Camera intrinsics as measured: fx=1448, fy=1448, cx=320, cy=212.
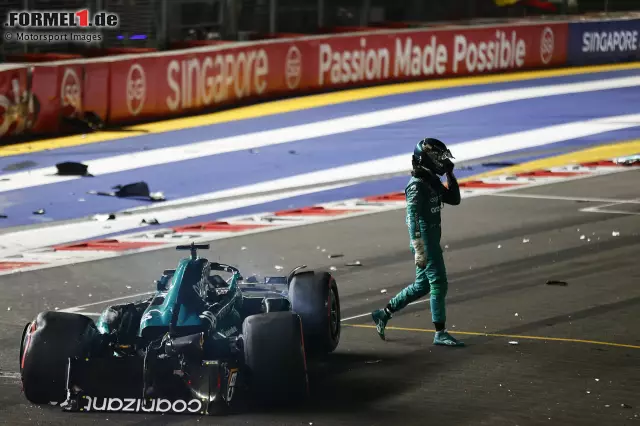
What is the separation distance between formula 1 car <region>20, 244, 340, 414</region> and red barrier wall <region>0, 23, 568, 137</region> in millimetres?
15282

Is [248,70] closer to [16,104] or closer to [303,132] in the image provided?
[303,132]

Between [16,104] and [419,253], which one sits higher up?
[419,253]

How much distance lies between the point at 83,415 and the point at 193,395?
77 centimetres

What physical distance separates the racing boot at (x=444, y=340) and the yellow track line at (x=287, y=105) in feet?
46.0

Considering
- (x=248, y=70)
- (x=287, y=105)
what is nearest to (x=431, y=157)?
(x=248, y=70)

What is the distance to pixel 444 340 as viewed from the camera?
1202 cm

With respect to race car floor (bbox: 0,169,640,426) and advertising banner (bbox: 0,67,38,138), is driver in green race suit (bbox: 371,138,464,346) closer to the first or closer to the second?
race car floor (bbox: 0,169,640,426)

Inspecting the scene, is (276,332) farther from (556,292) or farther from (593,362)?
(556,292)

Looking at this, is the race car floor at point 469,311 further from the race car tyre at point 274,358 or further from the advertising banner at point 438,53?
the advertising banner at point 438,53

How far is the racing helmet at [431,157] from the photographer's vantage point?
11852 millimetres

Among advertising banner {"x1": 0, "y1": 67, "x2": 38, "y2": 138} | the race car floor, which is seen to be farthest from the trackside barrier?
the race car floor

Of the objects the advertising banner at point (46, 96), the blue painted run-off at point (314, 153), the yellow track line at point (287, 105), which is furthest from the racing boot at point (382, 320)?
the advertising banner at point (46, 96)

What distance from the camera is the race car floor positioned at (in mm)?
10008

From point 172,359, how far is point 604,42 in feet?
111
